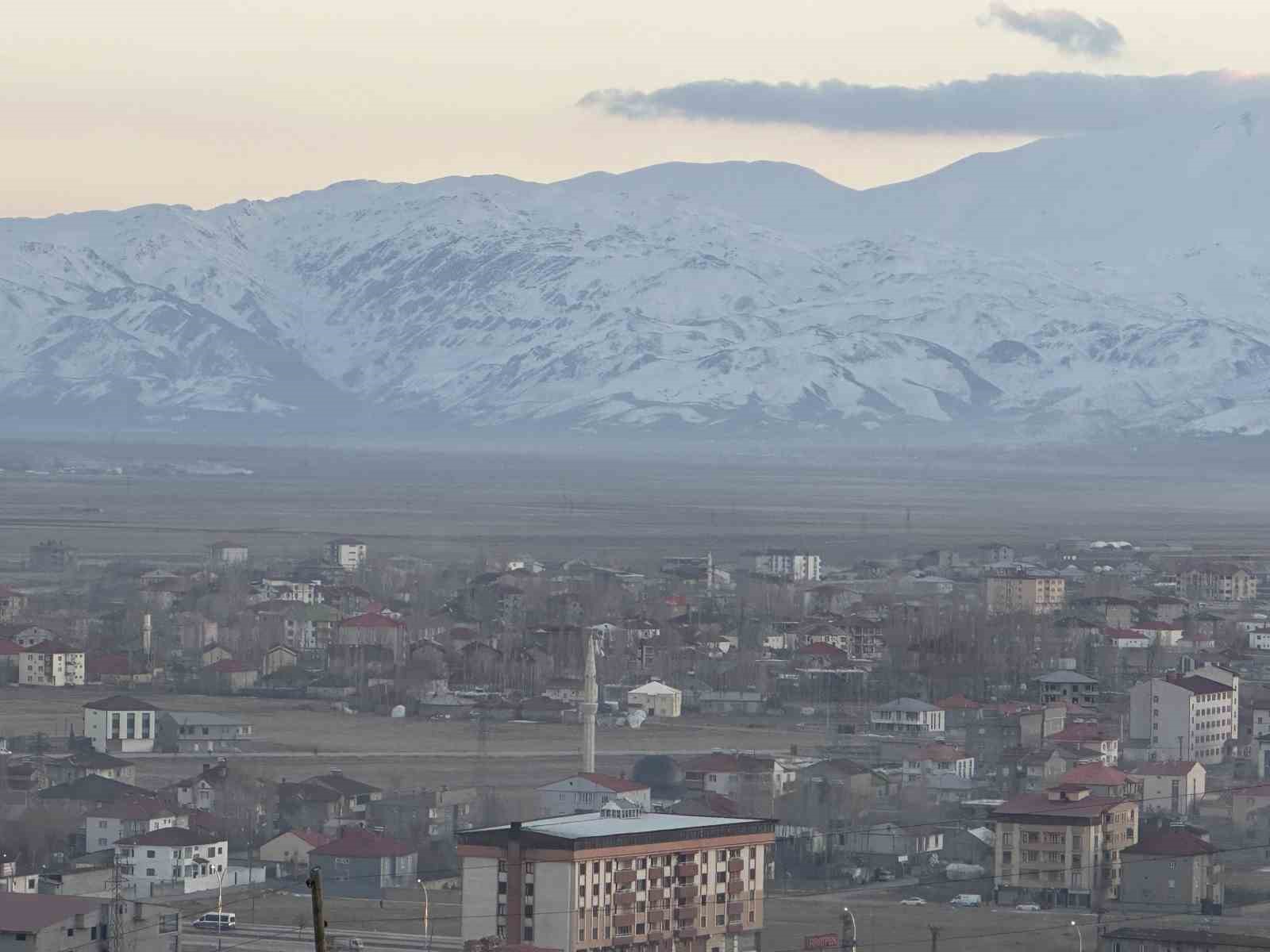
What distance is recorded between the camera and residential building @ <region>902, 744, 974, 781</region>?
138 feet

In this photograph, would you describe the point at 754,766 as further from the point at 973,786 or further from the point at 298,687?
the point at 298,687

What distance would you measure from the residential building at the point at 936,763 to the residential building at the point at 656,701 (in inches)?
357

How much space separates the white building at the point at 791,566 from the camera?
93.4 meters

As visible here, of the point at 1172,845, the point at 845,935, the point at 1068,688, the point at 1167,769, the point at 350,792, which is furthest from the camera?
the point at 1068,688

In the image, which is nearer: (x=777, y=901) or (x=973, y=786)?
(x=777, y=901)

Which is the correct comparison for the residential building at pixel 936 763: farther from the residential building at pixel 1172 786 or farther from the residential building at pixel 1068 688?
the residential building at pixel 1068 688

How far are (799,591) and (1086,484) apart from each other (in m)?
102

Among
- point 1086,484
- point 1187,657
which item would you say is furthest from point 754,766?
point 1086,484

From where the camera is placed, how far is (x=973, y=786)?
135ft

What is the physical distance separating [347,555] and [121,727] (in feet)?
162

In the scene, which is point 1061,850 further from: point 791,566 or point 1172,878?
point 791,566

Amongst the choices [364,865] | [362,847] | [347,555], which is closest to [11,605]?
[347,555]

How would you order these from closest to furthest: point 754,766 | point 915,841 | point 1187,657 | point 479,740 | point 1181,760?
point 915,841
point 754,766
point 1181,760
point 479,740
point 1187,657

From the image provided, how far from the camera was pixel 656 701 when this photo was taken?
2112 inches
